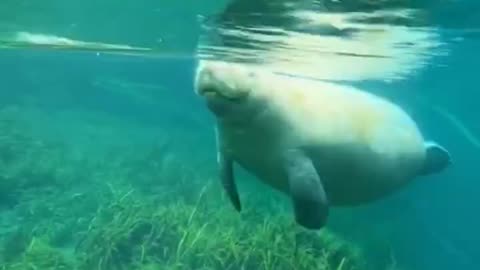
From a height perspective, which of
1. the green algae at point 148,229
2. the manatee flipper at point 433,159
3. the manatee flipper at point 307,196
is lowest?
the green algae at point 148,229

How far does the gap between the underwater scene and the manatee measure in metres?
0.02

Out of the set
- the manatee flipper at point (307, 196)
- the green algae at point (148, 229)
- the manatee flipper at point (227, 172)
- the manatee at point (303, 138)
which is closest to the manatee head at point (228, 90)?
the manatee at point (303, 138)

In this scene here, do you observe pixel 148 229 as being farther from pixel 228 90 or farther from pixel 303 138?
pixel 228 90

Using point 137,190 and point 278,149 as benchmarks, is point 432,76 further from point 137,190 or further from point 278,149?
point 278,149

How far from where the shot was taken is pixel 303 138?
739cm

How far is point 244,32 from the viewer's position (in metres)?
10.6

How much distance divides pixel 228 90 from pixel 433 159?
148 inches

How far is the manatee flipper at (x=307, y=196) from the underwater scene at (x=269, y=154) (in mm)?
15

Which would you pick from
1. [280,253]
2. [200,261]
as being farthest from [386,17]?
[200,261]

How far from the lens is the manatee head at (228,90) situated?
22.9 ft

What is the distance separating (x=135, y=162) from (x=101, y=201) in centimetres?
469

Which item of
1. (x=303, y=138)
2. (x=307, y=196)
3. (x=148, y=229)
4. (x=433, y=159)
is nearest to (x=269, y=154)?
(x=303, y=138)

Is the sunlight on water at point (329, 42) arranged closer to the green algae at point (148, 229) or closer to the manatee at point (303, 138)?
the manatee at point (303, 138)

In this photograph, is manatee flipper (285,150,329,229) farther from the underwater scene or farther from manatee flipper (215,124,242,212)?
manatee flipper (215,124,242,212)
